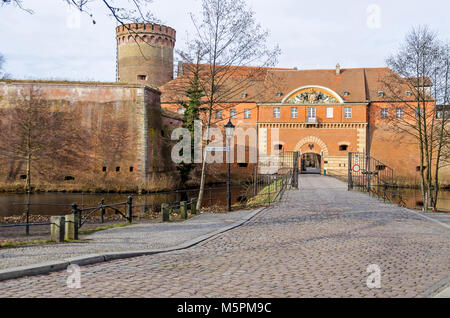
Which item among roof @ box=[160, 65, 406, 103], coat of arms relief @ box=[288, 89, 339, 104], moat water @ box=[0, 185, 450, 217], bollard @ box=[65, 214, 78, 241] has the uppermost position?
roof @ box=[160, 65, 406, 103]

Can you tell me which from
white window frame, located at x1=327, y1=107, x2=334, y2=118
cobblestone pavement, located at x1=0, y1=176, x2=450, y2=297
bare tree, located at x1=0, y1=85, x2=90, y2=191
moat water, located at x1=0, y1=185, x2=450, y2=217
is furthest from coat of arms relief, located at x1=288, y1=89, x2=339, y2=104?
cobblestone pavement, located at x1=0, y1=176, x2=450, y2=297

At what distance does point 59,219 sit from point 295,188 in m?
17.7

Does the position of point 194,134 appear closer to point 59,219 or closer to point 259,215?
point 259,215

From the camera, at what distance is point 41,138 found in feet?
101

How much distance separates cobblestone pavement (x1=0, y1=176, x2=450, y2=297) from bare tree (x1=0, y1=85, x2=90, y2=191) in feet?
74.0

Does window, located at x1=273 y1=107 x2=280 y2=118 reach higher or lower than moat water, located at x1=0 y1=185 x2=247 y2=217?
higher

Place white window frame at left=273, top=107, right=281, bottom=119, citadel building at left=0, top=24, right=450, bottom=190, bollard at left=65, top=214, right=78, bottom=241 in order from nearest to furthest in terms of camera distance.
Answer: bollard at left=65, top=214, right=78, bottom=241 < citadel building at left=0, top=24, right=450, bottom=190 < white window frame at left=273, top=107, right=281, bottom=119

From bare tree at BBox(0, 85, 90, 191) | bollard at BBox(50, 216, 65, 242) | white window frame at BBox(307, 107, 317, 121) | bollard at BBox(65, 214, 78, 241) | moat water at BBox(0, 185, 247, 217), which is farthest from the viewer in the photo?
white window frame at BBox(307, 107, 317, 121)

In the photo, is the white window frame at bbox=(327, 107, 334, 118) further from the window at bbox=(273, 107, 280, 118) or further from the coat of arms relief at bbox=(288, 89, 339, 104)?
the window at bbox=(273, 107, 280, 118)

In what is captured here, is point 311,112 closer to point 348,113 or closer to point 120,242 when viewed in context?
point 348,113

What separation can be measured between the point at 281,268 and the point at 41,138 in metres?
27.7

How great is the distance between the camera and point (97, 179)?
30.4m

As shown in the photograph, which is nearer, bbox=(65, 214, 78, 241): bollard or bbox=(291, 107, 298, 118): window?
bbox=(65, 214, 78, 241): bollard

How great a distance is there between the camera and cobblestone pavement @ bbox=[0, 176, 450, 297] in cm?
526
